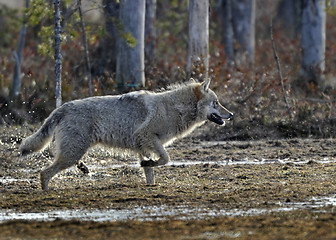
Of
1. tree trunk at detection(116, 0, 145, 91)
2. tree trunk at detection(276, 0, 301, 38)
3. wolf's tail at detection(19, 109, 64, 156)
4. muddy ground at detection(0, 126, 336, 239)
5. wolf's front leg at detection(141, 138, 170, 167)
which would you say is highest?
tree trunk at detection(276, 0, 301, 38)

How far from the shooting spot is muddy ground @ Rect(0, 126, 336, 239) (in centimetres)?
729

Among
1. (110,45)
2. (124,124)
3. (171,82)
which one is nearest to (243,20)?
(110,45)

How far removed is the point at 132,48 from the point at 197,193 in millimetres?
10631

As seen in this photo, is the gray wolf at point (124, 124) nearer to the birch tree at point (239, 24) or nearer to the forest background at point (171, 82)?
the forest background at point (171, 82)

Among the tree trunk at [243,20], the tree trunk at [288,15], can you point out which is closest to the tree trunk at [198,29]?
the tree trunk at [243,20]

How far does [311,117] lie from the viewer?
17141 mm

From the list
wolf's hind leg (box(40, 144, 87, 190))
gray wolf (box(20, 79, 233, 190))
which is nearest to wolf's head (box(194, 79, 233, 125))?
gray wolf (box(20, 79, 233, 190))

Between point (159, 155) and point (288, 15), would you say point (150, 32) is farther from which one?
point (288, 15)

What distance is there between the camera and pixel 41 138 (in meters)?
10.8

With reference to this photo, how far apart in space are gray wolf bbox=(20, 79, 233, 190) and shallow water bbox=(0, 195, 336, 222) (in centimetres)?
205

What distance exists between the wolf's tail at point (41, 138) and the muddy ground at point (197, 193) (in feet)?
1.87

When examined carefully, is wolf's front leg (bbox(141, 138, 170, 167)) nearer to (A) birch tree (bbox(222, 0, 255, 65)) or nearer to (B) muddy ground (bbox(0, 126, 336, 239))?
(B) muddy ground (bbox(0, 126, 336, 239))

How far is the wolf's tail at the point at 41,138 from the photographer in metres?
10.8

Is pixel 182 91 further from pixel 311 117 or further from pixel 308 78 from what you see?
pixel 308 78
